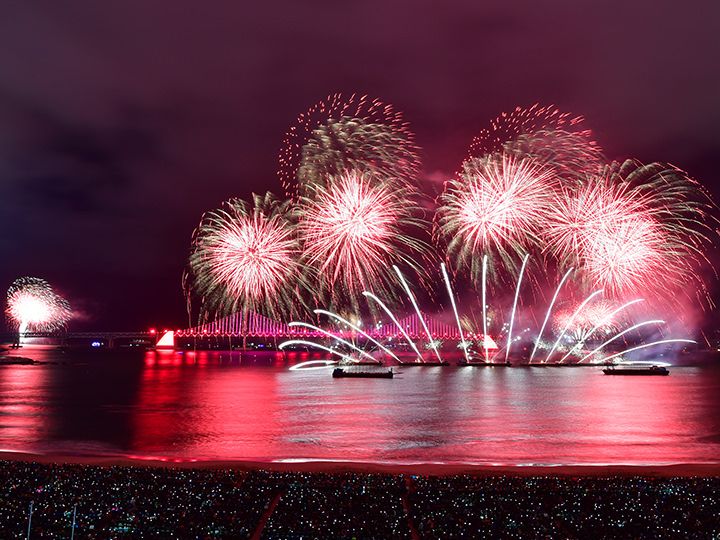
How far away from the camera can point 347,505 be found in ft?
27.0

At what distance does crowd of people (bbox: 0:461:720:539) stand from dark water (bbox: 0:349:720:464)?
754 cm

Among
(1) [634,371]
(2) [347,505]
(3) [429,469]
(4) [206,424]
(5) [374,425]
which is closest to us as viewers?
(2) [347,505]

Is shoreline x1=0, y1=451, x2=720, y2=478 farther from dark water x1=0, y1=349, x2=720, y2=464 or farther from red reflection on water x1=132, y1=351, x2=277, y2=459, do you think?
red reflection on water x1=132, y1=351, x2=277, y2=459

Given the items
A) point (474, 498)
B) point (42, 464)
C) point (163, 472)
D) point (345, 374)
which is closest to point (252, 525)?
point (163, 472)

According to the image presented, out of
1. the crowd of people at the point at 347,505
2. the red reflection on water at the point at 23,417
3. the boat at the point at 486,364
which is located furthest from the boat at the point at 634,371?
the crowd of people at the point at 347,505

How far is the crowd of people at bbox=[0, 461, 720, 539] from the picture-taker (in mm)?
7707

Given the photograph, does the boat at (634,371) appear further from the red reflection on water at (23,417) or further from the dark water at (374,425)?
the red reflection on water at (23,417)

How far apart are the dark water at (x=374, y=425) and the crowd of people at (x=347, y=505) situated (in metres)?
7.54

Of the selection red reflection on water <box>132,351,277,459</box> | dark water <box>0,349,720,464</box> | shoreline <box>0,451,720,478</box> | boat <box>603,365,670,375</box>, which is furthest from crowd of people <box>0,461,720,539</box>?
boat <box>603,365,670,375</box>

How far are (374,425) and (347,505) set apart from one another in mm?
15955

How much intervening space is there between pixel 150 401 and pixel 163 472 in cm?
2835

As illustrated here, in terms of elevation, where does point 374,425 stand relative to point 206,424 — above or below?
below

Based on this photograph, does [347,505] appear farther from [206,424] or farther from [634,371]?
[634,371]

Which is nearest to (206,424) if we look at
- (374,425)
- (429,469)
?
(374,425)
